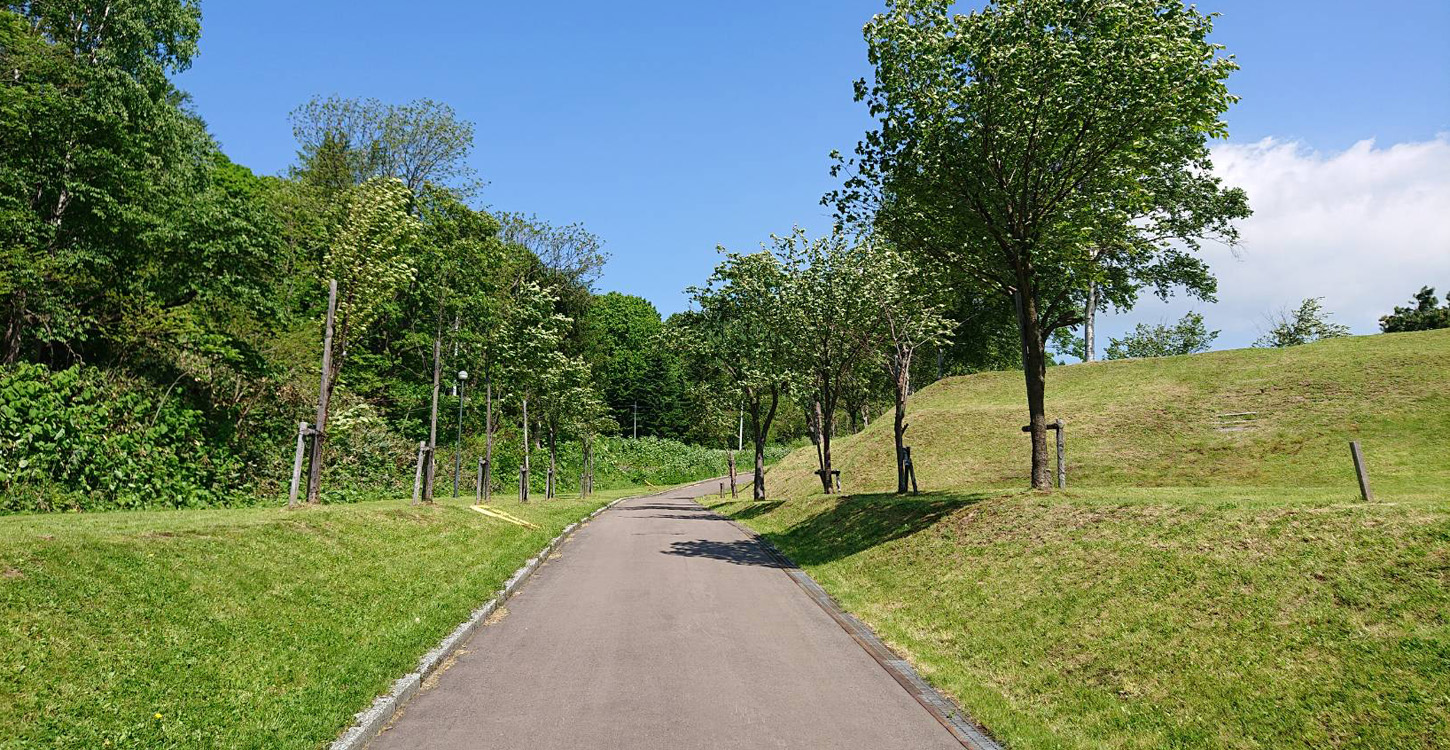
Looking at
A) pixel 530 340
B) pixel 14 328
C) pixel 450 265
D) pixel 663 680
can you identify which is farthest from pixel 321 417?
pixel 663 680

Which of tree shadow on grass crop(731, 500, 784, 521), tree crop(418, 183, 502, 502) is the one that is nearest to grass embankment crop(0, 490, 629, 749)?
tree crop(418, 183, 502, 502)

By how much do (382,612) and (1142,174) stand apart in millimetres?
15729

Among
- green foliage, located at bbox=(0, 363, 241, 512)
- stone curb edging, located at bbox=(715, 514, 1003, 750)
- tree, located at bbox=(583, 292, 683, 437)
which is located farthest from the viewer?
tree, located at bbox=(583, 292, 683, 437)

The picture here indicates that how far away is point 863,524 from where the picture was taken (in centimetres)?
1870

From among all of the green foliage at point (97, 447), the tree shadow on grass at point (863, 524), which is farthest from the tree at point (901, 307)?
the green foliage at point (97, 447)

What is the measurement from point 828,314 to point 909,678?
68.0 ft

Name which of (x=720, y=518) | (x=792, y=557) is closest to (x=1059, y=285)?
(x=792, y=557)

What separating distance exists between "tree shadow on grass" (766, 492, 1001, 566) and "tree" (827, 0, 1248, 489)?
224 centimetres

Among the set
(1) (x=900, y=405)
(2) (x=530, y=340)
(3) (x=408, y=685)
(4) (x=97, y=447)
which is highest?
(2) (x=530, y=340)

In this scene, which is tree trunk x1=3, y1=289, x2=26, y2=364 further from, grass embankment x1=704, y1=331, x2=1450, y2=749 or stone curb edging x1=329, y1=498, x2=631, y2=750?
grass embankment x1=704, y1=331, x2=1450, y2=749

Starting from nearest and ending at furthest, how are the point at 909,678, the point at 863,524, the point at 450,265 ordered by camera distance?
1. the point at 909,678
2. the point at 863,524
3. the point at 450,265

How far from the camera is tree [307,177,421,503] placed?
59.2ft

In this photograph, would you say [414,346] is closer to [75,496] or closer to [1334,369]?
[75,496]

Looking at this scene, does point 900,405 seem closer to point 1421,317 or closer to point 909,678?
point 909,678
